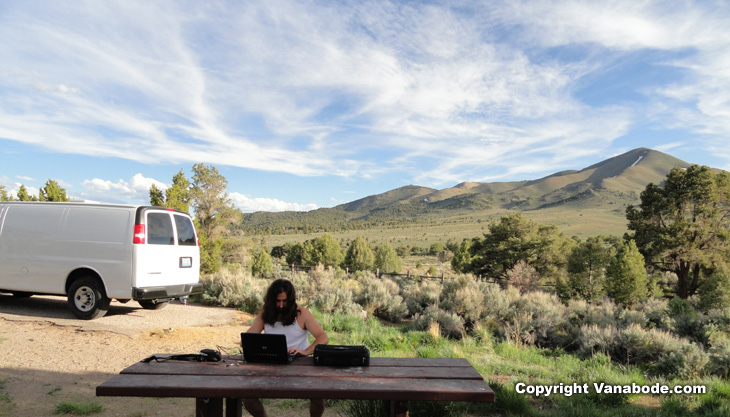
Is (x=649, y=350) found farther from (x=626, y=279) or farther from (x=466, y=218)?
(x=466, y=218)

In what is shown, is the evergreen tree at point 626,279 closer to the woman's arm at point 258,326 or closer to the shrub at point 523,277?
the shrub at point 523,277

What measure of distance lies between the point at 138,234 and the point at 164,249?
53 centimetres

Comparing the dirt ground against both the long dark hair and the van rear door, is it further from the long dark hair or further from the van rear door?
the long dark hair

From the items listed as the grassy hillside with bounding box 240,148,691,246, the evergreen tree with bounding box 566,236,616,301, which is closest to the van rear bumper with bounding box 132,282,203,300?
the evergreen tree with bounding box 566,236,616,301

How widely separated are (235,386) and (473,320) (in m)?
8.27

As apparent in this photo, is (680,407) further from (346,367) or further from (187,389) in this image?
(187,389)

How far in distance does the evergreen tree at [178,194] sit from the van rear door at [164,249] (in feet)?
32.1

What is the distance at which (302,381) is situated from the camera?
2.45 m

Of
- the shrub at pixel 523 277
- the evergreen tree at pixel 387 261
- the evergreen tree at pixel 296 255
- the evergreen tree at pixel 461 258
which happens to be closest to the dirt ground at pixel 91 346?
the shrub at pixel 523 277

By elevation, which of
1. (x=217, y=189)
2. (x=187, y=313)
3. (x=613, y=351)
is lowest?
(x=613, y=351)

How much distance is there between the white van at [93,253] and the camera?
A: 6594 millimetres

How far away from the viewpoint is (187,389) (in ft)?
7.64

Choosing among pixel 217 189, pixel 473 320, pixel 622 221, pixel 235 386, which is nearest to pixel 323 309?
pixel 473 320

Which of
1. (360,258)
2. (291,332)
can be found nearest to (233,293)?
(291,332)
